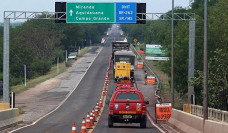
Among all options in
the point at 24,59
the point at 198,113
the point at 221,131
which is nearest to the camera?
the point at 221,131

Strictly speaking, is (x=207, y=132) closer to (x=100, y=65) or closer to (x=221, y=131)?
(x=221, y=131)

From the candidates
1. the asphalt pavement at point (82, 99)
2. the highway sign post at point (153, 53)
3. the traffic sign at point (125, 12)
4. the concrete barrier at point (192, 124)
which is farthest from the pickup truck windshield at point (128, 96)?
the highway sign post at point (153, 53)

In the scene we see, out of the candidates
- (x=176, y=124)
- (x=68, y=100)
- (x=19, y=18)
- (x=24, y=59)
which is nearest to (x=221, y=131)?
(x=176, y=124)

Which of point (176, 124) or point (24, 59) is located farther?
point (24, 59)

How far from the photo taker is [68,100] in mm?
57125

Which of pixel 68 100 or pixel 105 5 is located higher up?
pixel 105 5

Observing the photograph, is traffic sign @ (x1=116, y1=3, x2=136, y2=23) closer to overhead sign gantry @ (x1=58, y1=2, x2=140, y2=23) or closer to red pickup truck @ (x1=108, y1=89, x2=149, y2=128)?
overhead sign gantry @ (x1=58, y1=2, x2=140, y2=23)

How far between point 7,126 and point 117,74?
41.8 meters

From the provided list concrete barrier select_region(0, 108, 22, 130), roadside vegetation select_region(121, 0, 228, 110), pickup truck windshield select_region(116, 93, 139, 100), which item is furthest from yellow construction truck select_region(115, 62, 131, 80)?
pickup truck windshield select_region(116, 93, 139, 100)

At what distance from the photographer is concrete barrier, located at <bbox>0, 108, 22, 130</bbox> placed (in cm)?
2582

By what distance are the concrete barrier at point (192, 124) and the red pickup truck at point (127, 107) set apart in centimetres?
187

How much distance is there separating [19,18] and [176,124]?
58.2ft

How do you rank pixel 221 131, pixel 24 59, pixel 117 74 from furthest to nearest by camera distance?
pixel 24 59 → pixel 117 74 → pixel 221 131

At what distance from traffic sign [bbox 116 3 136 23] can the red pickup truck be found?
16.0m
